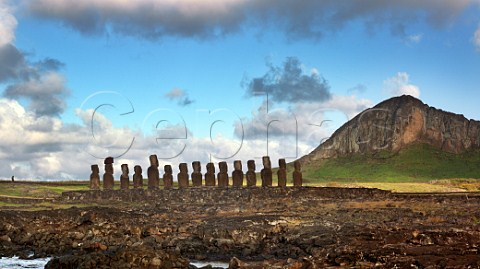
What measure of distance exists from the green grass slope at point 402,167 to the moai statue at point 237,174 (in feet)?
169

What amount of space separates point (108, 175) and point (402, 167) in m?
74.1

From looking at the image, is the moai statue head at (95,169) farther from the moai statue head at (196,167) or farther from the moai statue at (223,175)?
the moai statue at (223,175)

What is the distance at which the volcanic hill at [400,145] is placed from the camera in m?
127

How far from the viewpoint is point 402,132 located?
141250mm

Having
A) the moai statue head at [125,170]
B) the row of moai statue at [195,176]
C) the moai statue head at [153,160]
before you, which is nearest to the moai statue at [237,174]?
the row of moai statue at [195,176]

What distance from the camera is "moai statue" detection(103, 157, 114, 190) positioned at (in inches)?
2552

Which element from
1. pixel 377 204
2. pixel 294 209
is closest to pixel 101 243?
pixel 294 209

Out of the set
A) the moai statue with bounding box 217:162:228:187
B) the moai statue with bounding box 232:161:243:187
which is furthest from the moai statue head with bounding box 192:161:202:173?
the moai statue with bounding box 232:161:243:187

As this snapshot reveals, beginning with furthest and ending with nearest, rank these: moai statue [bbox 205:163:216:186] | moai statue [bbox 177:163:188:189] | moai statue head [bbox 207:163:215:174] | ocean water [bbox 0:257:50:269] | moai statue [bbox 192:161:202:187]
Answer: moai statue head [bbox 207:163:215:174] → moai statue [bbox 205:163:216:186] → moai statue [bbox 192:161:202:187] → moai statue [bbox 177:163:188:189] → ocean water [bbox 0:257:50:269]

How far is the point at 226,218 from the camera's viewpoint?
124 ft

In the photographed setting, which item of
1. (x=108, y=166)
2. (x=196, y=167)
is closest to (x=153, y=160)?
(x=196, y=167)

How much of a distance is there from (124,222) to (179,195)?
19.6 meters

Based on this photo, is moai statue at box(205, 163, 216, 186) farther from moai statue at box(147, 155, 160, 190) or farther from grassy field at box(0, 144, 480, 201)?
grassy field at box(0, 144, 480, 201)

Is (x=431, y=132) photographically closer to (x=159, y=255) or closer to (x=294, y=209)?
(x=294, y=209)
